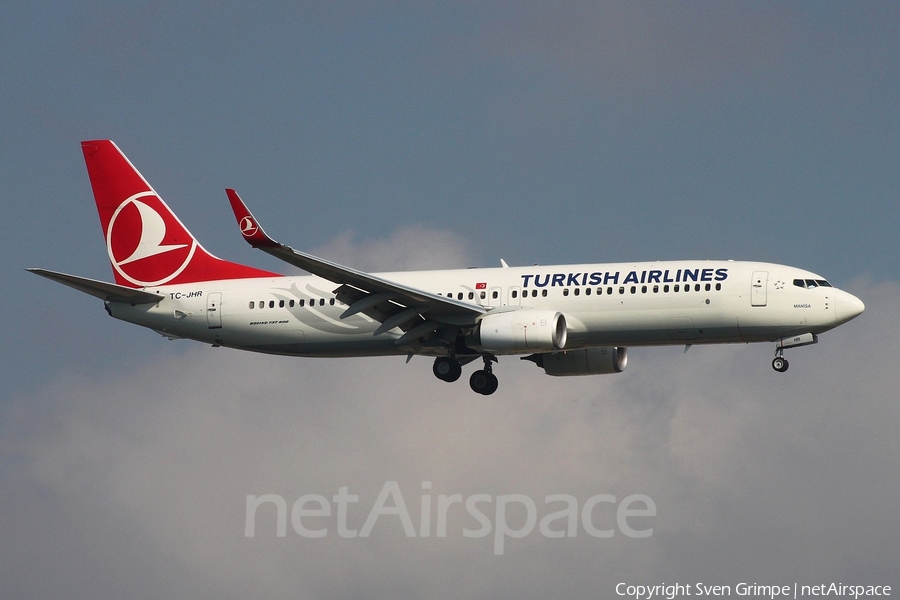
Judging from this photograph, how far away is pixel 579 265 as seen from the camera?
50.7 m

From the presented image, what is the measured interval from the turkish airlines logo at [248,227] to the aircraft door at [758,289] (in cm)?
1686

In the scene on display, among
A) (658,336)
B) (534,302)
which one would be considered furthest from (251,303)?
(658,336)

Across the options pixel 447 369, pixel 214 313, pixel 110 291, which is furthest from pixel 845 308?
pixel 110 291

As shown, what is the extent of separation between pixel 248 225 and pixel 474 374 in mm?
12300

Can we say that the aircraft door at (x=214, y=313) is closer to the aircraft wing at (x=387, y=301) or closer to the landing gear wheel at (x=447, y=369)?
the aircraft wing at (x=387, y=301)

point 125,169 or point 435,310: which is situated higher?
point 125,169

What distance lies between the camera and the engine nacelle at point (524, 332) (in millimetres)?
47969

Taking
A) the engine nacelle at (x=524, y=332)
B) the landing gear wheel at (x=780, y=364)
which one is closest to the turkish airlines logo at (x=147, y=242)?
the engine nacelle at (x=524, y=332)

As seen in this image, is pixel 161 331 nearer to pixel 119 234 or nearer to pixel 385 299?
pixel 119 234

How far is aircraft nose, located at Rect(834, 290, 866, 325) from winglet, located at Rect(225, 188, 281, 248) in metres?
19.0

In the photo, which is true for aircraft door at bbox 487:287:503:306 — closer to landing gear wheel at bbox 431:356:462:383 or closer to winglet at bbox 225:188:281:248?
landing gear wheel at bbox 431:356:462:383

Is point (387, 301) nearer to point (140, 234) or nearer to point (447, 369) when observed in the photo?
point (447, 369)

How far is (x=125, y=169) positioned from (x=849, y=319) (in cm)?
2956

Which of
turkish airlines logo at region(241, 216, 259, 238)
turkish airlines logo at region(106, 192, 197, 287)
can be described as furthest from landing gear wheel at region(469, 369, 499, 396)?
turkish airlines logo at region(106, 192, 197, 287)
